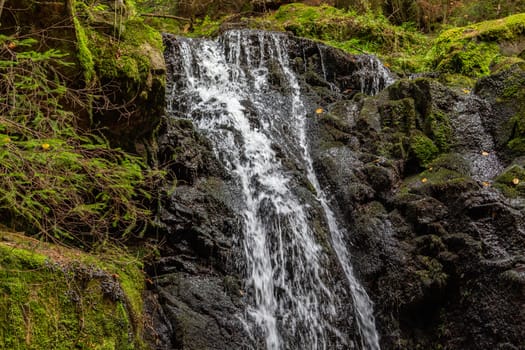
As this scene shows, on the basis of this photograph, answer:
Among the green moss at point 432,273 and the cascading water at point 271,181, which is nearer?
the cascading water at point 271,181

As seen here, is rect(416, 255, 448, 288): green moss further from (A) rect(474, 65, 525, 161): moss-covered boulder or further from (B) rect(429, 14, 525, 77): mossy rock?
(B) rect(429, 14, 525, 77): mossy rock

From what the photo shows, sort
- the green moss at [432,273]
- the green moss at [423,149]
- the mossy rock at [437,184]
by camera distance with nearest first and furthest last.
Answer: the green moss at [432,273]
the mossy rock at [437,184]
the green moss at [423,149]

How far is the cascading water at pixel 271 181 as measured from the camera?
207 inches

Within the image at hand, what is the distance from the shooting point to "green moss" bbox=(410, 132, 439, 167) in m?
6.91

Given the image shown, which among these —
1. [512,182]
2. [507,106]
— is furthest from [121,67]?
[507,106]

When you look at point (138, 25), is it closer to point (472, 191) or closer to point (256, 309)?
point (256, 309)

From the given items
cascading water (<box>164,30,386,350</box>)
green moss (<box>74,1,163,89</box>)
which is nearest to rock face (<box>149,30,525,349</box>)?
cascading water (<box>164,30,386,350</box>)

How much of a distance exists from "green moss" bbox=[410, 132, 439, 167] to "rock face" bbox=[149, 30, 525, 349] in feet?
0.06

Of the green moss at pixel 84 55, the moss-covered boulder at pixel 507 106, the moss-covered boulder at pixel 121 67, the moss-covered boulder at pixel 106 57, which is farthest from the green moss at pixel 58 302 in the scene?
the moss-covered boulder at pixel 507 106

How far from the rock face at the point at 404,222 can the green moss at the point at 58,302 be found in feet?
3.48

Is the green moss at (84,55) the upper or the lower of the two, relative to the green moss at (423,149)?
upper

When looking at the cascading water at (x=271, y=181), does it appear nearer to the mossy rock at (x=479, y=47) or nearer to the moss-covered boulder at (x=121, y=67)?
the mossy rock at (x=479, y=47)

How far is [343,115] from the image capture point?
8.07 meters

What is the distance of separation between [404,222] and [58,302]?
15.4ft
